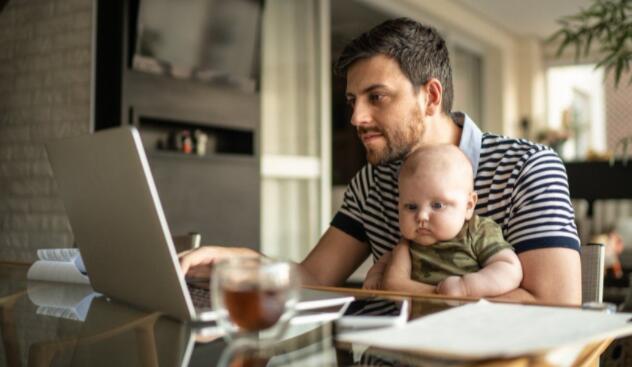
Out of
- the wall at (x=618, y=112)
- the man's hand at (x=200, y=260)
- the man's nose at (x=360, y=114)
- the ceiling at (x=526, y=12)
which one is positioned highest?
the ceiling at (x=526, y=12)

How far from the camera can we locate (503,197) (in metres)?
1.53

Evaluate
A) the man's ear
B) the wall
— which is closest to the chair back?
the man's ear

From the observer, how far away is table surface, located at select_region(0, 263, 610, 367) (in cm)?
77

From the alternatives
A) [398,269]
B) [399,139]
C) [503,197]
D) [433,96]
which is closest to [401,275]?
[398,269]

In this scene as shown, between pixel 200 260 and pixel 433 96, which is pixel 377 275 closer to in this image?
pixel 200 260

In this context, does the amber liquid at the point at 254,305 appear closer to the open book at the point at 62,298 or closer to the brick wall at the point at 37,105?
the open book at the point at 62,298

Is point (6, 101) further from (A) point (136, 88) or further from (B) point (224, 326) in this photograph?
(B) point (224, 326)

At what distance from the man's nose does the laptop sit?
59cm

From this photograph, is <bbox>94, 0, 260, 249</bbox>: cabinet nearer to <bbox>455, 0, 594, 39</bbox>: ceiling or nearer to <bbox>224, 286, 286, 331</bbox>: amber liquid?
<bbox>224, 286, 286, 331</bbox>: amber liquid

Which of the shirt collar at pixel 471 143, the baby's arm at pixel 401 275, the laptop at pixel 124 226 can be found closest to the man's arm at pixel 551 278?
the baby's arm at pixel 401 275

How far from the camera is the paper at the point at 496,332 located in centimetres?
65

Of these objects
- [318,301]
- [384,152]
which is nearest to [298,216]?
[384,152]

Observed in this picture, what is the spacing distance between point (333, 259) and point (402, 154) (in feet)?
0.98

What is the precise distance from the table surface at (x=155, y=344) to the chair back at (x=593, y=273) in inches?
18.3
